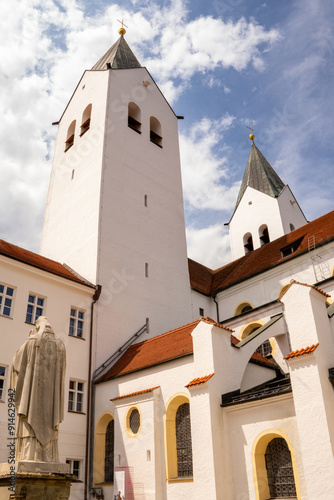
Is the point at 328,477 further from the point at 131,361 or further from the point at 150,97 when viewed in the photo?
the point at 150,97

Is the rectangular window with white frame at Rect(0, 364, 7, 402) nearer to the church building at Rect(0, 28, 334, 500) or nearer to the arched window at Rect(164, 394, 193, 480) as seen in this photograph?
the church building at Rect(0, 28, 334, 500)

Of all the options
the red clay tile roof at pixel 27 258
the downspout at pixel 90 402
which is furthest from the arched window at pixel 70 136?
the downspout at pixel 90 402

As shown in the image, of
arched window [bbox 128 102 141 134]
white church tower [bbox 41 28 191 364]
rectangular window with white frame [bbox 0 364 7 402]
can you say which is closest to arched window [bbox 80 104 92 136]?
white church tower [bbox 41 28 191 364]

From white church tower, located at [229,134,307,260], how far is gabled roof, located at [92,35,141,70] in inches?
473

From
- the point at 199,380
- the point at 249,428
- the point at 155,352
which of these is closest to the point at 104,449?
the point at 155,352

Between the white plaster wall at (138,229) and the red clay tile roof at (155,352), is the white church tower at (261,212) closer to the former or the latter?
the white plaster wall at (138,229)

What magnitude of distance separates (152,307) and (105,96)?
11752mm

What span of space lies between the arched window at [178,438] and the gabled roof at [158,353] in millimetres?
1378

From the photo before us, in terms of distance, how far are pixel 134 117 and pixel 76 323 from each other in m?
13.4

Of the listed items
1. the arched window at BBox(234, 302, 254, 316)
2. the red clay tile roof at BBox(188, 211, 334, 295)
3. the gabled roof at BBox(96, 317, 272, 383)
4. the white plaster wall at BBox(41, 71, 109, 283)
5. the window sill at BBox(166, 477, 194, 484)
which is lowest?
the window sill at BBox(166, 477, 194, 484)

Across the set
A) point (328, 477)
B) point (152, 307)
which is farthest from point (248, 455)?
point (152, 307)

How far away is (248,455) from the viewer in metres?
10.7

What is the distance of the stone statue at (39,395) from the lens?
267 inches

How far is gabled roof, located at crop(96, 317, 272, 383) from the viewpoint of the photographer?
45.7ft
